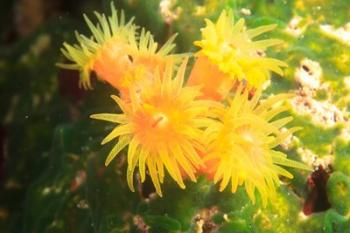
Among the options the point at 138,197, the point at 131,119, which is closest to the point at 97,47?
the point at 131,119

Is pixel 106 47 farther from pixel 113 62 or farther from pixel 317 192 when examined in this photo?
pixel 317 192

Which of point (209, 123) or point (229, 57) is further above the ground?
point (229, 57)

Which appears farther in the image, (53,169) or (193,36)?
(53,169)

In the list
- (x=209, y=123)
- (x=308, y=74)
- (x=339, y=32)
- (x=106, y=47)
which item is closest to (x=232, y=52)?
(x=209, y=123)

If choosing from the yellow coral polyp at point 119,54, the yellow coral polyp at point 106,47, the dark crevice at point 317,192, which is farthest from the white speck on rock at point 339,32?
the yellow coral polyp at point 106,47

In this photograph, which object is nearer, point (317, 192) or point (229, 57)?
point (229, 57)

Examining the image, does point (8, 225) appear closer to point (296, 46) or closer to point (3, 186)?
point (3, 186)

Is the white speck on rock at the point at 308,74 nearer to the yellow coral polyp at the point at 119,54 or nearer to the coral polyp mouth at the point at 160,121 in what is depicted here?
the yellow coral polyp at the point at 119,54

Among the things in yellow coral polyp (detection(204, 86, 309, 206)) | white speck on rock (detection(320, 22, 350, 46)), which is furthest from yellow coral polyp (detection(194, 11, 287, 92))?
white speck on rock (detection(320, 22, 350, 46))
